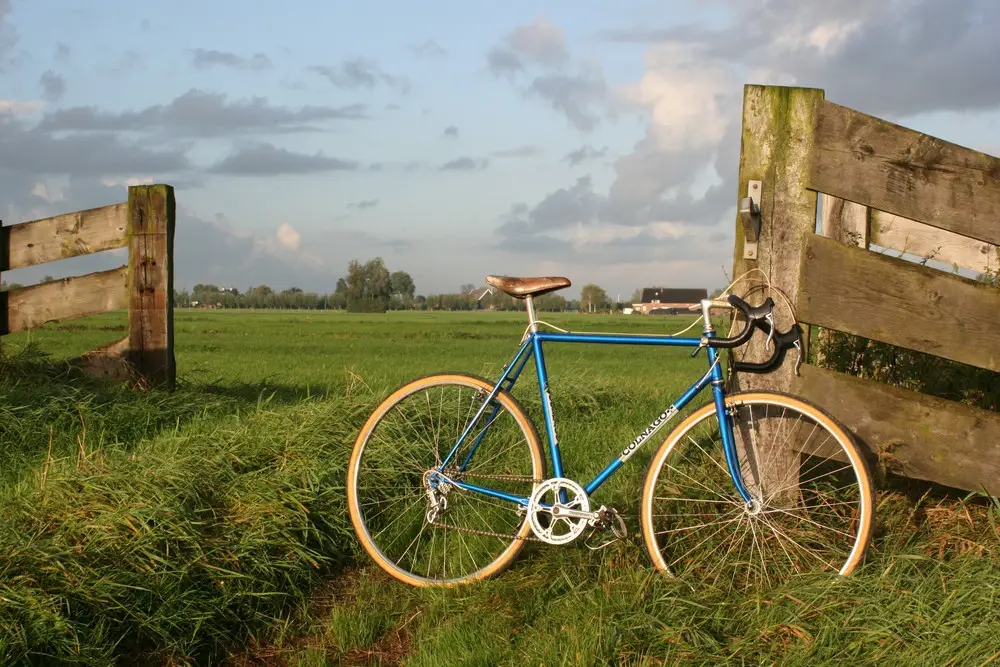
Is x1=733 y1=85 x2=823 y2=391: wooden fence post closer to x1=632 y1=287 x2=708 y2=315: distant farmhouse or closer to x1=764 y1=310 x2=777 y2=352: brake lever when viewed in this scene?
x1=764 y1=310 x2=777 y2=352: brake lever

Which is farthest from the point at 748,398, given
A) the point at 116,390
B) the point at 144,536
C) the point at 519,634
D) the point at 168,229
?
the point at 168,229

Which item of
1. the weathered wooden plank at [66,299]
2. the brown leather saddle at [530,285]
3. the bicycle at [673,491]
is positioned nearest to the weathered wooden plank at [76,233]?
the weathered wooden plank at [66,299]

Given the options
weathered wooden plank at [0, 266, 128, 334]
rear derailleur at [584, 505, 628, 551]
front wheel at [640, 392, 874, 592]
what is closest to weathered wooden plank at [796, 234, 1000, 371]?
front wheel at [640, 392, 874, 592]

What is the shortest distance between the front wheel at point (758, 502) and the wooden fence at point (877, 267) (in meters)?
0.27

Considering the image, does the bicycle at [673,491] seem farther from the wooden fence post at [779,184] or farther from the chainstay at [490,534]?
the wooden fence post at [779,184]

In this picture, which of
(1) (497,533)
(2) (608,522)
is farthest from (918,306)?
(1) (497,533)

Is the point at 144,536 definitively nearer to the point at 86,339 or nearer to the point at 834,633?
the point at 834,633

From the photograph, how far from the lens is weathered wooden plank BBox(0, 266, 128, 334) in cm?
901

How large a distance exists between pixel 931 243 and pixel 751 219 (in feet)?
10.9

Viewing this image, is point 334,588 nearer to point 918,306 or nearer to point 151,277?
point 918,306

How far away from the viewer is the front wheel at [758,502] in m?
4.14

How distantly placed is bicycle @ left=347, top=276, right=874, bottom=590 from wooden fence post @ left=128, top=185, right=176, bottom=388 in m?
4.71

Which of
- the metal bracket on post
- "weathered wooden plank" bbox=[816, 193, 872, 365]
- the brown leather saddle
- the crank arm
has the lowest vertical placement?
the crank arm

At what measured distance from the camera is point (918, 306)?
4363 mm
